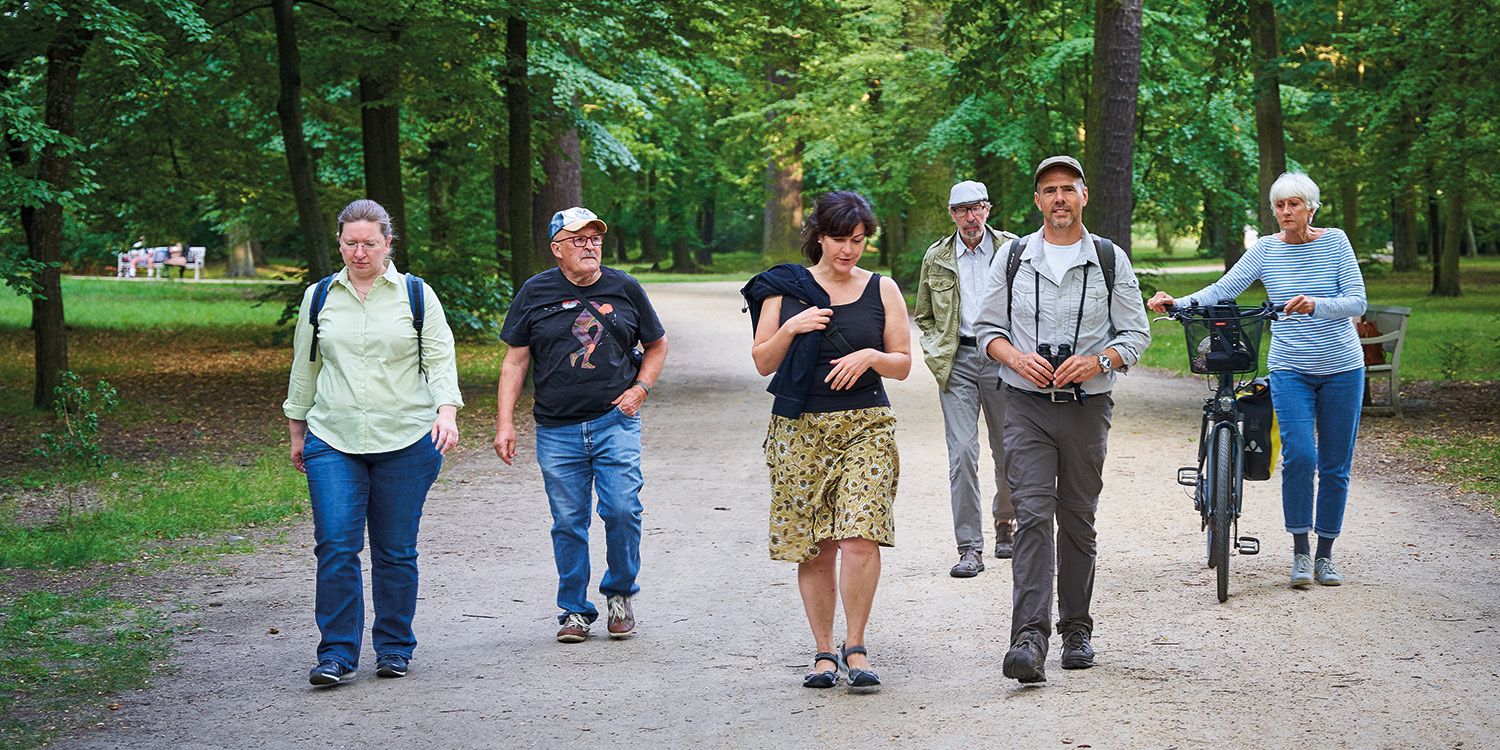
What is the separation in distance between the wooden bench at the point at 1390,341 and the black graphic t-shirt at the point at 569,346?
924 centimetres

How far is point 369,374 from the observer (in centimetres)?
657

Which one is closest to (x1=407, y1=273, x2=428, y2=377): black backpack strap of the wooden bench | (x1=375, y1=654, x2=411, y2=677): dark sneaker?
(x1=375, y1=654, x2=411, y2=677): dark sneaker

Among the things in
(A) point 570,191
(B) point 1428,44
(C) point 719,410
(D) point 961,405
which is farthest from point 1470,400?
(A) point 570,191

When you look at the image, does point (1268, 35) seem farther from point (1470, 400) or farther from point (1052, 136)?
point (1470, 400)

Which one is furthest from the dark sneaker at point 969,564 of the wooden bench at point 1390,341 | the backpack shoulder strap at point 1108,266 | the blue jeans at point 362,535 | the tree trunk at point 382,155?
the tree trunk at point 382,155

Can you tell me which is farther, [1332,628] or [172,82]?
[172,82]

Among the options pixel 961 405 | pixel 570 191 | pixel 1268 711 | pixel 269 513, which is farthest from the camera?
pixel 570 191

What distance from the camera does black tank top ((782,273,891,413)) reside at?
19.9 feet

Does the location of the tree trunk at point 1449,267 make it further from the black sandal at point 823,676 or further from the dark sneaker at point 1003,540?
the black sandal at point 823,676

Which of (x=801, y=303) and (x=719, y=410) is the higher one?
(x=801, y=303)

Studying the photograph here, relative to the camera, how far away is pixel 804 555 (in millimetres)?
6141

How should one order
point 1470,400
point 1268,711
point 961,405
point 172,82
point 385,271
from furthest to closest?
point 172,82, point 1470,400, point 961,405, point 385,271, point 1268,711

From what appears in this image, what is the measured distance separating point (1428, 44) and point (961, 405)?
44.6ft

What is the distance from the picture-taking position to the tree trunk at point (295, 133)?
1680cm
